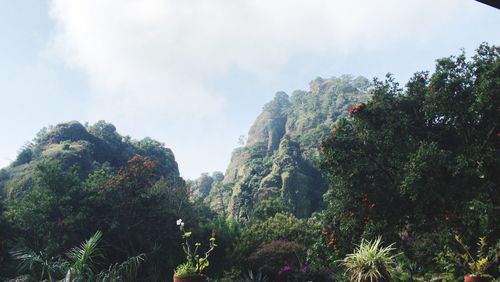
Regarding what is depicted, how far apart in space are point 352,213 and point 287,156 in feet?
128

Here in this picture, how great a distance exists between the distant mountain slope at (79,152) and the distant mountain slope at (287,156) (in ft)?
30.9

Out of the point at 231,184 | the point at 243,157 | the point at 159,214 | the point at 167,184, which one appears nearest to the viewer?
the point at 159,214

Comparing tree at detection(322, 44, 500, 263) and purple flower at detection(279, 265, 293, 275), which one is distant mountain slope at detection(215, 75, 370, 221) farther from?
tree at detection(322, 44, 500, 263)

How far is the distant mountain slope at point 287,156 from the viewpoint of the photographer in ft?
159

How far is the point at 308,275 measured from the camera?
53.7ft

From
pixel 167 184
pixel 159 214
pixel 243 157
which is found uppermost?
pixel 243 157

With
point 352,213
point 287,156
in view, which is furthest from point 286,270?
point 287,156

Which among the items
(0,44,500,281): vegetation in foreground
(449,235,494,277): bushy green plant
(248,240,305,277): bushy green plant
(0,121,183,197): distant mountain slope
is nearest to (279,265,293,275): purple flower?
(0,44,500,281): vegetation in foreground

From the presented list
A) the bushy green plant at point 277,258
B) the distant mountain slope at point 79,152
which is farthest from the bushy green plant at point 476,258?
the distant mountain slope at point 79,152

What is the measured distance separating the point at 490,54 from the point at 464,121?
7.00 feet

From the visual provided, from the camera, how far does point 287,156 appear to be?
51969 millimetres

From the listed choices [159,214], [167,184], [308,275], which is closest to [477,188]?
[308,275]

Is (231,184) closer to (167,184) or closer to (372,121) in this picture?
(167,184)

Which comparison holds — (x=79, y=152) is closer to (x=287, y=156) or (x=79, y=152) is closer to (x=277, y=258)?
(x=287, y=156)
